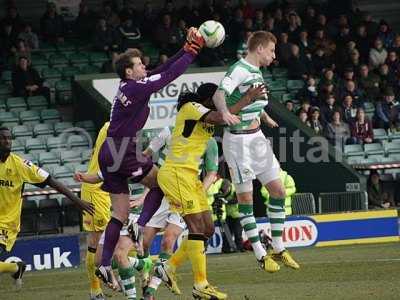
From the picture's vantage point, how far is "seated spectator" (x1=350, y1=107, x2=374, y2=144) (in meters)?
26.0

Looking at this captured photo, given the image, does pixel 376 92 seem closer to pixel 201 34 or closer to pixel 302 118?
pixel 302 118

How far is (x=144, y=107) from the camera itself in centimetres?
1239

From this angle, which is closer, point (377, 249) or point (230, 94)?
point (230, 94)

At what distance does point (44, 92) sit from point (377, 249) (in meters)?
8.45

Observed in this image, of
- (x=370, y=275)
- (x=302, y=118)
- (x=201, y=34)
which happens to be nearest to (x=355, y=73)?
(x=302, y=118)

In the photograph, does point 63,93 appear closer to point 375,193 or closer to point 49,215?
point 49,215

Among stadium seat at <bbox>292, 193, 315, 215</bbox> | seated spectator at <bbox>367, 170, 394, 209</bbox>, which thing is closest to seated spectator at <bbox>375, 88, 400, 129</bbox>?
seated spectator at <bbox>367, 170, 394, 209</bbox>

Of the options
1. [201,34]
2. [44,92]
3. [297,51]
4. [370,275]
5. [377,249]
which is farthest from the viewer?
[297,51]

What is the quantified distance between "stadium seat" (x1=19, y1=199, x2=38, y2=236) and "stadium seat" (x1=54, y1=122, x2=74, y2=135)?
7.00ft

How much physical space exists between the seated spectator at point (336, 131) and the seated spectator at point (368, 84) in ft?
6.22

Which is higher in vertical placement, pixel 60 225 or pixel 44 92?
pixel 44 92

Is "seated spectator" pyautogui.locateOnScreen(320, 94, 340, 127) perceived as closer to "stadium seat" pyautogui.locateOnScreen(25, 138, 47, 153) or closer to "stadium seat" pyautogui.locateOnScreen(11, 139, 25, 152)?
"stadium seat" pyautogui.locateOnScreen(25, 138, 47, 153)

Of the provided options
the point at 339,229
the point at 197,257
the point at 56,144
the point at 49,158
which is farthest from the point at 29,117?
the point at 197,257

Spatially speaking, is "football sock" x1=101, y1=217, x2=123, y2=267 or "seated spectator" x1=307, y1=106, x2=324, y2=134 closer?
"football sock" x1=101, y1=217, x2=123, y2=267
